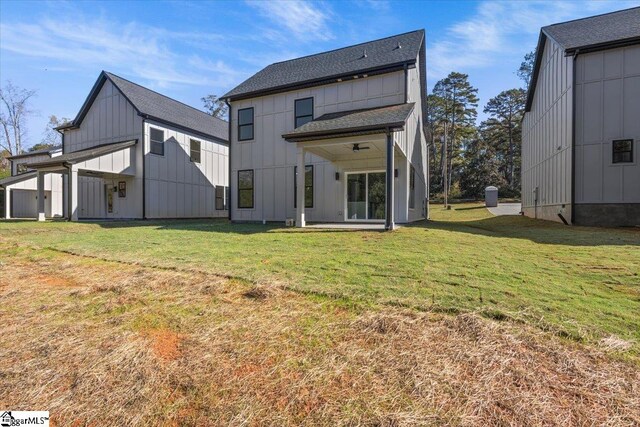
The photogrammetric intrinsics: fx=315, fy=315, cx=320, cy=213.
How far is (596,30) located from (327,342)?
18.6 meters

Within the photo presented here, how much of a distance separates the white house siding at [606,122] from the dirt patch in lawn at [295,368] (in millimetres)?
12426

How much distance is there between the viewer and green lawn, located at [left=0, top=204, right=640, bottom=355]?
3.32m

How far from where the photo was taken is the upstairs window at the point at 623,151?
1161 centimetres

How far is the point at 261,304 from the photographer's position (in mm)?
3584

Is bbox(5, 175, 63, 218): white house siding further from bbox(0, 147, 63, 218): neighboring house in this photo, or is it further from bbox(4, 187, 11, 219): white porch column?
bbox(4, 187, 11, 219): white porch column

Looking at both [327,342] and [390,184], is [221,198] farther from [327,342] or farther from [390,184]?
[327,342]

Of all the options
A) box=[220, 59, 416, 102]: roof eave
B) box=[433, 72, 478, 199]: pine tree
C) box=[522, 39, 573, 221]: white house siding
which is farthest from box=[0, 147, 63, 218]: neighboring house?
box=[433, 72, 478, 199]: pine tree

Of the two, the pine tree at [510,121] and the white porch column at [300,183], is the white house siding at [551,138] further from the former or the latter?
the pine tree at [510,121]

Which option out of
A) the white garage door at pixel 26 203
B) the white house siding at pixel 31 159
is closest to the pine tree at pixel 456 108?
the white garage door at pixel 26 203

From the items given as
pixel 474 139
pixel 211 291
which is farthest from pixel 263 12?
pixel 474 139

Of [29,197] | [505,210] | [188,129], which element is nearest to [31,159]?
[29,197]

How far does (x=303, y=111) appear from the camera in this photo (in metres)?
13.9

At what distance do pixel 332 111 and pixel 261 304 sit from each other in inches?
439

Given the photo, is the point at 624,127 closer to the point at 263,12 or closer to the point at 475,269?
the point at 475,269
